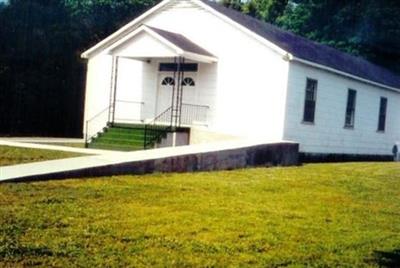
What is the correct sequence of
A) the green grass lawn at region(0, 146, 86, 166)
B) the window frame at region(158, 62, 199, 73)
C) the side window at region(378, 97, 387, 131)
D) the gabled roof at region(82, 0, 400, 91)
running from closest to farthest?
the green grass lawn at region(0, 146, 86, 166) < the gabled roof at region(82, 0, 400, 91) < the window frame at region(158, 62, 199, 73) < the side window at region(378, 97, 387, 131)

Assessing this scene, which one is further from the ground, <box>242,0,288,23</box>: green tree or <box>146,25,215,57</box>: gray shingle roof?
<box>242,0,288,23</box>: green tree

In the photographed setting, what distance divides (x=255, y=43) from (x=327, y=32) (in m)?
26.1

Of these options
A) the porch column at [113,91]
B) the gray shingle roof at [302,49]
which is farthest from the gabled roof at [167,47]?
the gray shingle roof at [302,49]

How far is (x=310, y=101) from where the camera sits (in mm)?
20438

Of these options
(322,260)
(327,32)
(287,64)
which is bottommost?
(322,260)

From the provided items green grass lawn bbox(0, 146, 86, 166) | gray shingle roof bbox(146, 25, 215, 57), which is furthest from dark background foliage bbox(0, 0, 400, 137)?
green grass lawn bbox(0, 146, 86, 166)

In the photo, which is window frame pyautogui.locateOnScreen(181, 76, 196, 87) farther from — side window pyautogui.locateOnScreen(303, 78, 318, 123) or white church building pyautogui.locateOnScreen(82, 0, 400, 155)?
side window pyautogui.locateOnScreen(303, 78, 318, 123)

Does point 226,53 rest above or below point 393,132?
above

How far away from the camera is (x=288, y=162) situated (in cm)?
1689

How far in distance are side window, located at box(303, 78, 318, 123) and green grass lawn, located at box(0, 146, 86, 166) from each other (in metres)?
9.17

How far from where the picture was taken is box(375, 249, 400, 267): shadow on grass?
608 cm

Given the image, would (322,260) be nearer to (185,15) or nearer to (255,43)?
(255,43)

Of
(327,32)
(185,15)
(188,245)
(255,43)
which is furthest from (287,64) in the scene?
(327,32)

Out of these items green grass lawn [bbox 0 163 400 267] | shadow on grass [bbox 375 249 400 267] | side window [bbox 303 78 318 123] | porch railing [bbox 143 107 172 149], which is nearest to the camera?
green grass lawn [bbox 0 163 400 267]
